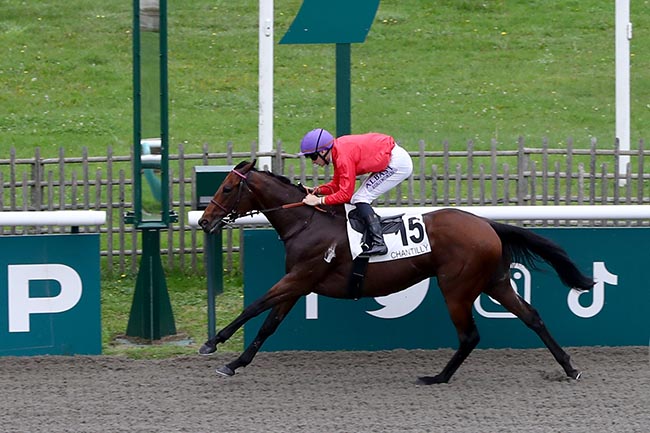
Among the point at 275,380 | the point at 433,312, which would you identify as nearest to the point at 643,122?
the point at 433,312

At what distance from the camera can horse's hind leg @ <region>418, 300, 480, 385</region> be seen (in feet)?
25.5

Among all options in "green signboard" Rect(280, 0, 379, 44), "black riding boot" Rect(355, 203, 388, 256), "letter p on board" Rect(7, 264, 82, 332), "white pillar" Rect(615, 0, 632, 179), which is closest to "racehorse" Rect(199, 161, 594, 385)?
"black riding boot" Rect(355, 203, 388, 256)

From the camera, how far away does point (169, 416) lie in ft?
23.0

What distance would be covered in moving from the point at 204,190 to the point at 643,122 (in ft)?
35.6

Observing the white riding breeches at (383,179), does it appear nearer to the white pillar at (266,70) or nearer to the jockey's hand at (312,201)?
Answer: the jockey's hand at (312,201)

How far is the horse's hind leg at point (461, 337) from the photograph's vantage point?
7758 mm

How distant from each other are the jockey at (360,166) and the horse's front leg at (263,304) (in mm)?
607

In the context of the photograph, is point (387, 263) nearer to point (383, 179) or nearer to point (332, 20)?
point (383, 179)

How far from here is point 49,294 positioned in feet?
27.2

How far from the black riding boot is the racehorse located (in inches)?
4.6

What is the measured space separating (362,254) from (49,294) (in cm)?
243

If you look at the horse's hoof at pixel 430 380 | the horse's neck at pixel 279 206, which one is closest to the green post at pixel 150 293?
the horse's neck at pixel 279 206

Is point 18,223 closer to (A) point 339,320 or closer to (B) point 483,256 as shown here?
(A) point 339,320

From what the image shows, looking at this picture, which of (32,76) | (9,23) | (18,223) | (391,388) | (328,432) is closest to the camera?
(328,432)
